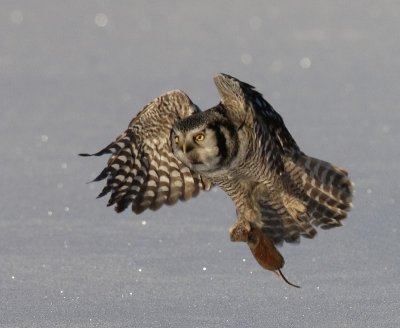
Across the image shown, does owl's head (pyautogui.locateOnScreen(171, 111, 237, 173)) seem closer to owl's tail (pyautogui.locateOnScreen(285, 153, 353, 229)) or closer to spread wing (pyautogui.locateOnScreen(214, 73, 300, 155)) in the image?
spread wing (pyautogui.locateOnScreen(214, 73, 300, 155))

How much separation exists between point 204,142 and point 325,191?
126 cm

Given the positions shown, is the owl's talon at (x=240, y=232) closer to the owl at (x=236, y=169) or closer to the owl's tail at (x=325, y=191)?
the owl at (x=236, y=169)

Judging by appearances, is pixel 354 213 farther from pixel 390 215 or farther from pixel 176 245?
pixel 176 245

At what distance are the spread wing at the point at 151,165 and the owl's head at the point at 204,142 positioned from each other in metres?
0.69

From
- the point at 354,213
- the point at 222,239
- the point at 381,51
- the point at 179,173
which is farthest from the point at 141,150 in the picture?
the point at 381,51

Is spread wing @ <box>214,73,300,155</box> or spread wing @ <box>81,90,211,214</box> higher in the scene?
spread wing @ <box>214,73,300,155</box>

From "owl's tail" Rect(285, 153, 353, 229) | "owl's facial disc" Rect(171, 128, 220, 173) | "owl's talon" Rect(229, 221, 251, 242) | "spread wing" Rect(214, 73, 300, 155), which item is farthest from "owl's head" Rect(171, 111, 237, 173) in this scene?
"owl's tail" Rect(285, 153, 353, 229)

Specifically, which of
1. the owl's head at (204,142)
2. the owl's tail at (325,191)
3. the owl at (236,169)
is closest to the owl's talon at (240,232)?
the owl at (236,169)

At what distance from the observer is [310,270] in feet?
31.4

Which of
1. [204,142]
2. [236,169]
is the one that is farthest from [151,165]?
[204,142]

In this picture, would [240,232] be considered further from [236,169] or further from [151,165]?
[151,165]

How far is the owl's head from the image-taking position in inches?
349

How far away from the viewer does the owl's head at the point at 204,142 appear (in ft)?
29.1

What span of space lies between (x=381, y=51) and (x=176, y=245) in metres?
8.49
